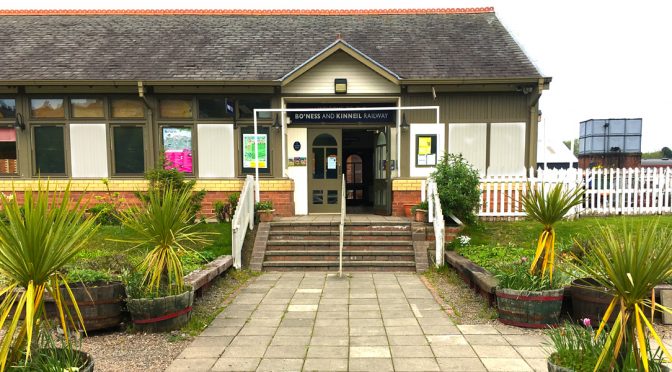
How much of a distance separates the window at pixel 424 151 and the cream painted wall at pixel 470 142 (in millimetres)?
511

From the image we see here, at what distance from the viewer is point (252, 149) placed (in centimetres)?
1070

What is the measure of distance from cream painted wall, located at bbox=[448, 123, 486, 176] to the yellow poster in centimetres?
56

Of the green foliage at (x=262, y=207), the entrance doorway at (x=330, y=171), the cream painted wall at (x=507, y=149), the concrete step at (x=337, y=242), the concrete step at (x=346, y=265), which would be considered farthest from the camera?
the entrance doorway at (x=330, y=171)

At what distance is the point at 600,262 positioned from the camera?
2.89 m

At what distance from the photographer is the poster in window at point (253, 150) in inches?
418

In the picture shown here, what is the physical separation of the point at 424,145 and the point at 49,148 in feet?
33.1

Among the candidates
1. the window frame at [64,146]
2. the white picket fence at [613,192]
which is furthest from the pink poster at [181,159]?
the white picket fence at [613,192]

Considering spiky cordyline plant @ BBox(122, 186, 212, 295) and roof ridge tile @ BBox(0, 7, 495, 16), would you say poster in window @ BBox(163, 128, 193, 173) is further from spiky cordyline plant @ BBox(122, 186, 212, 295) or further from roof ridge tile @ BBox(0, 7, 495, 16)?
spiky cordyline plant @ BBox(122, 186, 212, 295)

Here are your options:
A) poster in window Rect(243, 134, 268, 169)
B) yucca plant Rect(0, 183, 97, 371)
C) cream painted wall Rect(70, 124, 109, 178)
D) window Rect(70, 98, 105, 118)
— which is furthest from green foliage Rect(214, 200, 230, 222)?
yucca plant Rect(0, 183, 97, 371)

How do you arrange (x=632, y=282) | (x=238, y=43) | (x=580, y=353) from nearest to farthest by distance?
(x=632, y=282)
(x=580, y=353)
(x=238, y=43)

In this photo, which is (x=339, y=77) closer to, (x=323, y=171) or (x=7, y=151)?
(x=323, y=171)

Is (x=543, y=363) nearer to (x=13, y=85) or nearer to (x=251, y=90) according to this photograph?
(x=251, y=90)

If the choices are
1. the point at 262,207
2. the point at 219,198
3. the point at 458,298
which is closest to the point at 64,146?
the point at 219,198

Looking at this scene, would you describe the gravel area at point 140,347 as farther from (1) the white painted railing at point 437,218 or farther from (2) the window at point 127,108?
(2) the window at point 127,108
